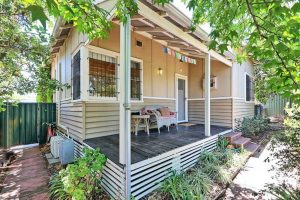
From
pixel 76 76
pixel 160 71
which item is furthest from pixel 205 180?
pixel 160 71

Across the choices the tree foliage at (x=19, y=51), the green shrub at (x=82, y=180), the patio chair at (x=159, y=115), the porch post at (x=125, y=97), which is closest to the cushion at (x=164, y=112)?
the patio chair at (x=159, y=115)

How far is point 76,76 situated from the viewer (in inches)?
208

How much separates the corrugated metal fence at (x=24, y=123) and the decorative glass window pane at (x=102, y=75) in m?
3.48

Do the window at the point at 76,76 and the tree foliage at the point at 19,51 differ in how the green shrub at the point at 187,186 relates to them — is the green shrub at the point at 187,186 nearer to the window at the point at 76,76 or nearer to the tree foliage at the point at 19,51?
the window at the point at 76,76

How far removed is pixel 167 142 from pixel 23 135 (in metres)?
5.80

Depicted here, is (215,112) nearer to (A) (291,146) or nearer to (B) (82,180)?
(A) (291,146)

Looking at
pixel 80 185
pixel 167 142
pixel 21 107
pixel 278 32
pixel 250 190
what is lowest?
pixel 250 190

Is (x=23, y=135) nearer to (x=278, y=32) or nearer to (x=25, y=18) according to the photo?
(x=25, y=18)

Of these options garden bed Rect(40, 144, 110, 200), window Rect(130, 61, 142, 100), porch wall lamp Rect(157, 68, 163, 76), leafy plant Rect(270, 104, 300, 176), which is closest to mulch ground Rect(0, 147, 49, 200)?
garden bed Rect(40, 144, 110, 200)

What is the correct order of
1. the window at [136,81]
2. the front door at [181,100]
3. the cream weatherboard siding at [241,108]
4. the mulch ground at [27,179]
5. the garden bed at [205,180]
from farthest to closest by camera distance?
the front door at [181,100] < the cream weatherboard siding at [241,108] < the window at [136,81] < the mulch ground at [27,179] < the garden bed at [205,180]

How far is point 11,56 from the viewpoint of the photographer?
5.29 m

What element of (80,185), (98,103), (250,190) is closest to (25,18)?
(98,103)

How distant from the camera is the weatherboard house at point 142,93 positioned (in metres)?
3.15

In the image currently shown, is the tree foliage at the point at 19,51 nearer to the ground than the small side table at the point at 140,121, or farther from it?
farther from it
